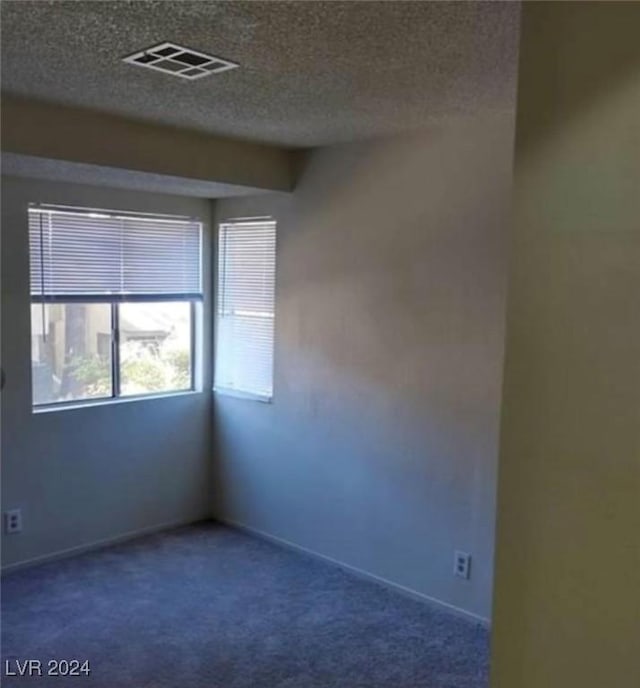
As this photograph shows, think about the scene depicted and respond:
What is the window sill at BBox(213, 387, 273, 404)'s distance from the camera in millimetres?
4629

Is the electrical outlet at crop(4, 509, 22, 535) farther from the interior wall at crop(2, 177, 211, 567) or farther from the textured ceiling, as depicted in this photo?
the textured ceiling

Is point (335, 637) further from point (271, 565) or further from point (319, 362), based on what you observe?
point (319, 362)

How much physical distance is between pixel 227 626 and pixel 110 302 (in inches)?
83.3

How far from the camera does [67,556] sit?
4.26m

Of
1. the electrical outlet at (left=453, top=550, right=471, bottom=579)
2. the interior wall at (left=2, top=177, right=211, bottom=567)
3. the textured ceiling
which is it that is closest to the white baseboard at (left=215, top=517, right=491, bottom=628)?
the electrical outlet at (left=453, top=550, right=471, bottom=579)

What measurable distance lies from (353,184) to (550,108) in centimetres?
245

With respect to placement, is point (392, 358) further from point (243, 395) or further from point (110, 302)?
point (110, 302)

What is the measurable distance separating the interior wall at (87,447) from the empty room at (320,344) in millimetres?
18

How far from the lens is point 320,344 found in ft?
13.9

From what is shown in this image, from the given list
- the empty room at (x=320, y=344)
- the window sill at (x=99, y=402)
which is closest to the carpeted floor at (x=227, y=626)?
the empty room at (x=320, y=344)

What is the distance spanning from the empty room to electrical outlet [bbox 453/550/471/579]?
2 cm

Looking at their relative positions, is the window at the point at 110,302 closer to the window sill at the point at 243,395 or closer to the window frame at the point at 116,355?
the window frame at the point at 116,355

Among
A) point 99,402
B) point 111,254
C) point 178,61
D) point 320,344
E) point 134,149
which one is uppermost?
point 178,61

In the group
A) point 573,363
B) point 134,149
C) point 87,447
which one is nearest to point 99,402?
point 87,447
